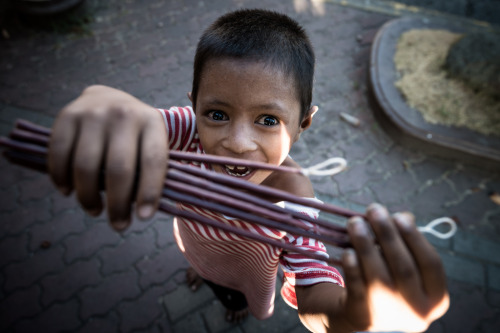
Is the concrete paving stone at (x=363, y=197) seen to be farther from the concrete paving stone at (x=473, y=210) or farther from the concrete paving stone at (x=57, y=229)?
the concrete paving stone at (x=57, y=229)

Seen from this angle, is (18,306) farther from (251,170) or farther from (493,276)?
(493,276)

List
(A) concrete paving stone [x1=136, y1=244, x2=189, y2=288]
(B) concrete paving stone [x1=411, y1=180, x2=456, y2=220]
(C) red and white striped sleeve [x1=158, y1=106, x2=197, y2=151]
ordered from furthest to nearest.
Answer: (B) concrete paving stone [x1=411, y1=180, x2=456, y2=220] → (A) concrete paving stone [x1=136, y1=244, x2=189, y2=288] → (C) red and white striped sleeve [x1=158, y1=106, x2=197, y2=151]

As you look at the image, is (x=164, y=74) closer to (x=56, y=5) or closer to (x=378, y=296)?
(x=56, y=5)

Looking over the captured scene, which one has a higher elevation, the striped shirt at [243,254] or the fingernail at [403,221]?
the fingernail at [403,221]

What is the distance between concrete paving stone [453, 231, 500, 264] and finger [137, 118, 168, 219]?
3282 mm

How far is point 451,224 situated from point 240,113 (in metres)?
2.99

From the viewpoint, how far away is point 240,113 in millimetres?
1083

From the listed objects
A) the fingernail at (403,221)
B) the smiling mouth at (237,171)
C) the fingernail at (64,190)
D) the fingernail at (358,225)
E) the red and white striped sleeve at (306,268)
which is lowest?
the red and white striped sleeve at (306,268)

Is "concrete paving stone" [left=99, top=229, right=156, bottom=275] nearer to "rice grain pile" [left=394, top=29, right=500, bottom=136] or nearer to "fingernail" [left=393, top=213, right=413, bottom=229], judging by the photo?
"fingernail" [left=393, top=213, right=413, bottom=229]

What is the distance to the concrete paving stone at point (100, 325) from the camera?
2373 mm

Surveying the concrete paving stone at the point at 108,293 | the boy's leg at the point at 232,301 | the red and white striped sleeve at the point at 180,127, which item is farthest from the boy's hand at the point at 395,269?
the concrete paving stone at the point at 108,293

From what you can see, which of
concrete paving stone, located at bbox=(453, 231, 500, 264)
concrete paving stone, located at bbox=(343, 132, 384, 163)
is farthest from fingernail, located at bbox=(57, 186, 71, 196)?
concrete paving stone, located at bbox=(453, 231, 500, 264)

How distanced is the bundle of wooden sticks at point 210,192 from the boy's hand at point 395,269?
46 mm

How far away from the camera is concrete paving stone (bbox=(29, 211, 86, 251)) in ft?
9.12
